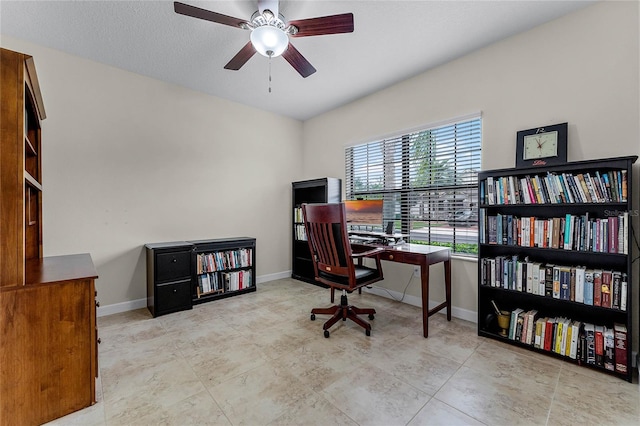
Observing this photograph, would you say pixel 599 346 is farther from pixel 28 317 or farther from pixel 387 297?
pixel 28 317

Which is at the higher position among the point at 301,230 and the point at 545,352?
the point at 301,230

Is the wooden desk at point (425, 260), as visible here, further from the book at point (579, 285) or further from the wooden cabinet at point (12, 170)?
the wooden cabinet at point (12, 170)

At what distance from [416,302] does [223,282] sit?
2380mm

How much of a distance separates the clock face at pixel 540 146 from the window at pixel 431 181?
453mm

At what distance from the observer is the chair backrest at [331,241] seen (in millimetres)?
2314

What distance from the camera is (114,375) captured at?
187 centimetres

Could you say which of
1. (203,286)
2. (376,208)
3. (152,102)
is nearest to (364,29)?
(376,208)

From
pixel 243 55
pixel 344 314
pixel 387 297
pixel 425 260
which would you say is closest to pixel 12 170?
pixel 243 55

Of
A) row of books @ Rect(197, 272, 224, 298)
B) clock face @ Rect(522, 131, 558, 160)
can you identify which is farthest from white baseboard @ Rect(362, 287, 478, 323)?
row of books @ Rect(197, 272, 224, 298)

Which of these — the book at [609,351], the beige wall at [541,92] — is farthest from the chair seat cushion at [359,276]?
the book at [609,351]

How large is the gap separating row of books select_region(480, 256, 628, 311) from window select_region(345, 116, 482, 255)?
0.47 metres

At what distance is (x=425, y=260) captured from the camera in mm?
2395

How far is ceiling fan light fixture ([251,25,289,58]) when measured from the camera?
1.95 meters

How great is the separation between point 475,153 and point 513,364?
6.19ft
